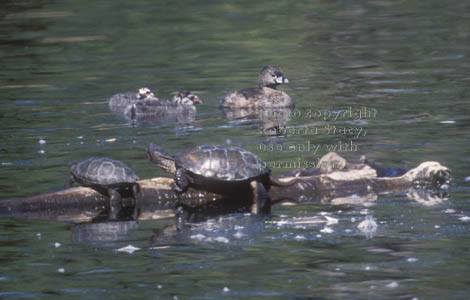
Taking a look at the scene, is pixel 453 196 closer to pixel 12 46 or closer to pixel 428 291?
pixel 428 291

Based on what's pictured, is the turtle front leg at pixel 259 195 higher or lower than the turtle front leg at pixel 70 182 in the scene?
lower

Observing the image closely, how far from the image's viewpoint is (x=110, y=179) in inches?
485

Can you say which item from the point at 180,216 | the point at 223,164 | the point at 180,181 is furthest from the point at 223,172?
the point at 180,216

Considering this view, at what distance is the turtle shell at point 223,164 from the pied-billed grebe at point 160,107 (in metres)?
7.19

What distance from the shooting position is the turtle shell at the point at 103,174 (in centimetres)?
1231

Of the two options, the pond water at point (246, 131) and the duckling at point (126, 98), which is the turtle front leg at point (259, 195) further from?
the duckling at point (126, 98)

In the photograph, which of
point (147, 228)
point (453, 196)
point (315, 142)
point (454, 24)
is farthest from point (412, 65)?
point (147, 228)

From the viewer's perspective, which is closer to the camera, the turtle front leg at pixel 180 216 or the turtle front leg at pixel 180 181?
the turtle front leg at pixel 180 216

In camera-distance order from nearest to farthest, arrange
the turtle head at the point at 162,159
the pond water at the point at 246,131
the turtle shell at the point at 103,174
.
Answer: the pond water at the point at 246,131 → the turtle shell at the point at 103,174 → the turtle head at the point at 162,159

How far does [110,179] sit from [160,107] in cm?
806

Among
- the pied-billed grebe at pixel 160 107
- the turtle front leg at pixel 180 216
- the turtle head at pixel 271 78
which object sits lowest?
the turtle front leg at pixel 180 216

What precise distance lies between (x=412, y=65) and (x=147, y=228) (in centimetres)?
1414

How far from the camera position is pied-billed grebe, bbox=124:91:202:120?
65.6ft

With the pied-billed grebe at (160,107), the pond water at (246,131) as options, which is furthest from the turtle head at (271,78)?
the pied-billed grebe at (160,107)
